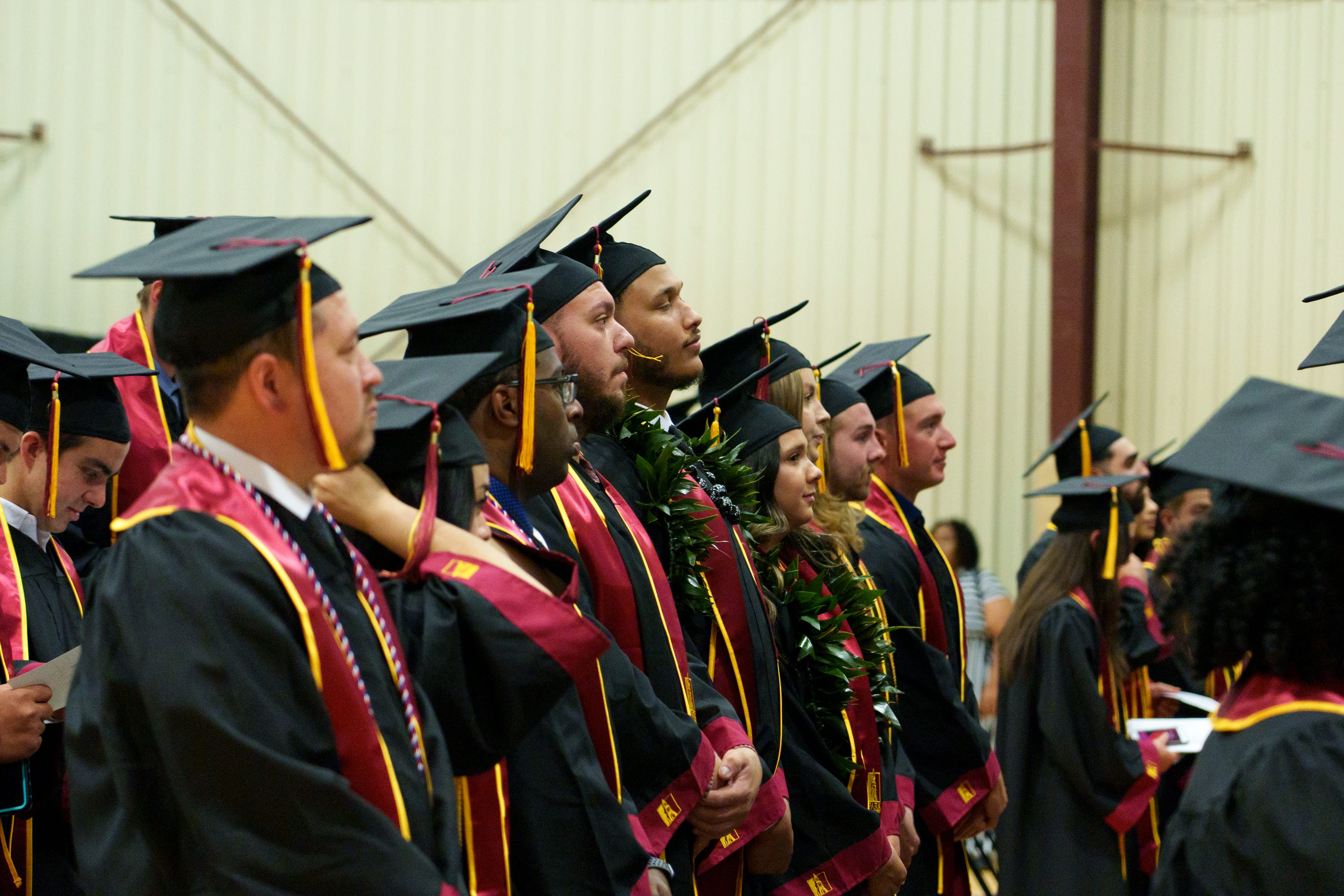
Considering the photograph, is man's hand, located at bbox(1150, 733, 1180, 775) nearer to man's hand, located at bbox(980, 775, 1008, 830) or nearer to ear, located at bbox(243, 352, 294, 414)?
man's hand, located at bbox(980, 775, 1008, 830)

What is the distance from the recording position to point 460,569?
6.49 feet

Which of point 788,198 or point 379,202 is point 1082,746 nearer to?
point 788,198

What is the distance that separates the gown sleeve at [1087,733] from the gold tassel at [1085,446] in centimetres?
91

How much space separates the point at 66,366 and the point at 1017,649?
3.51 meters

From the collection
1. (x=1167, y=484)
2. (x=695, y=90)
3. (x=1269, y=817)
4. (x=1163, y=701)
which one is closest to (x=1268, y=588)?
(x=1269, y=817)

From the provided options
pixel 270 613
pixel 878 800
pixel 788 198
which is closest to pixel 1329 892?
pixel 270 613

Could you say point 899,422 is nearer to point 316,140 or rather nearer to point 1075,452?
point 1075,452

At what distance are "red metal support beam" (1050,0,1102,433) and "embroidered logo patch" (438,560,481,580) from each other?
22.3 ft

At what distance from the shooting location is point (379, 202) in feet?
26.9

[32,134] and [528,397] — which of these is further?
[32,134]

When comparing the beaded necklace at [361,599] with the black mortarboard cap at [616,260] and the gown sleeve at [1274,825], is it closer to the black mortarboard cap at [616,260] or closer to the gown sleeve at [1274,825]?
the gown sleeve at [1274,825]

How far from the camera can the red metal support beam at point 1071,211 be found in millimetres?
8273

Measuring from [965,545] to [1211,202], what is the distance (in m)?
2.69

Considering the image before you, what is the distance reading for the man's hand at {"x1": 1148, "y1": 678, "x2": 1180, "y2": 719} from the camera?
5781mm
